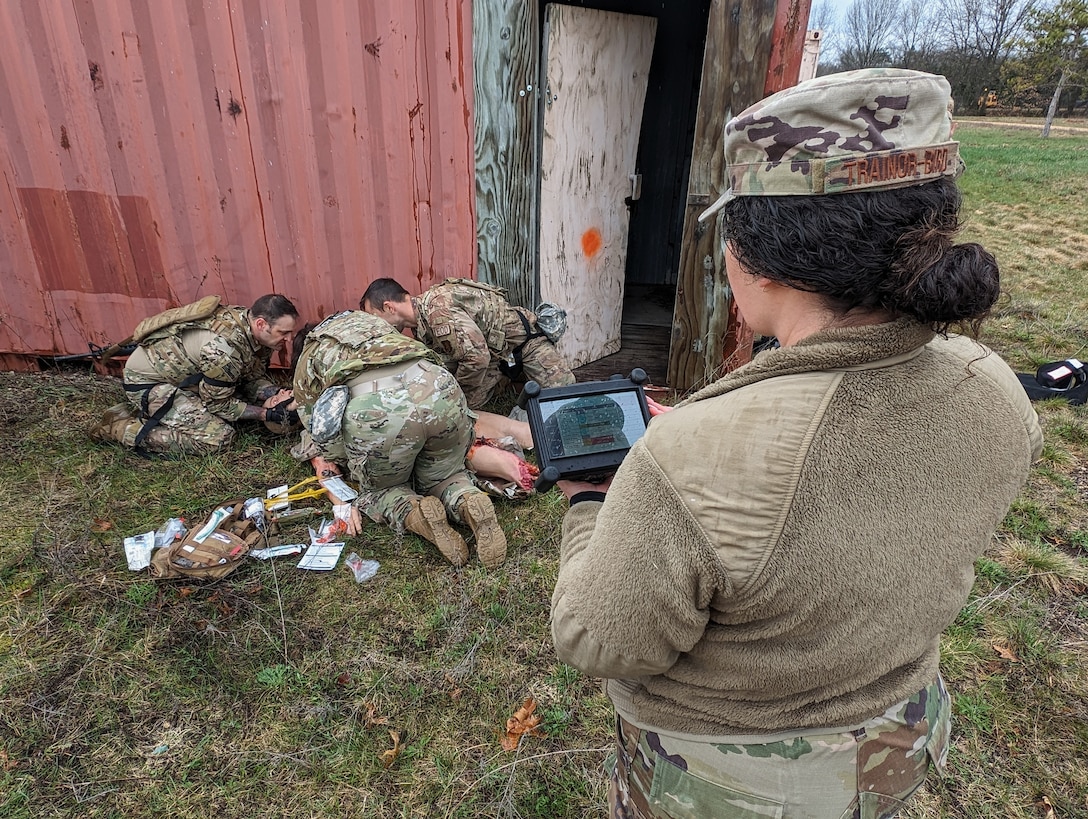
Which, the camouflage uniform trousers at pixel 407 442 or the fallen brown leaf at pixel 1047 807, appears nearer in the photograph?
the fallen brown leaf at pixel 1047 807

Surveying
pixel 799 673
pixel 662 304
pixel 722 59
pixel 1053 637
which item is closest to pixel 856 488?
pixel 799 673

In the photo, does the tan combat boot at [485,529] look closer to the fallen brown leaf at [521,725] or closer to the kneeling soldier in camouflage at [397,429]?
the kneeling soldier in camouflage at [397,429]

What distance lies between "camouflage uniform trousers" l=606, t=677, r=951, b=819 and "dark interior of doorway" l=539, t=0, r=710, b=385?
4.25m

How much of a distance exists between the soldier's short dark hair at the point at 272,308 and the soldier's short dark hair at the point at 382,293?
1.74 feet

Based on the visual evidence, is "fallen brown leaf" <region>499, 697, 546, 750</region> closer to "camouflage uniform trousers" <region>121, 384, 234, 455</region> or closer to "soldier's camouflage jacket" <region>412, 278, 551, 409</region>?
"soldier's camouflage jacket" <region>412, 278, 551, 409</region>

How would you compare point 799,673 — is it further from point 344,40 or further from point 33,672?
point 344,40

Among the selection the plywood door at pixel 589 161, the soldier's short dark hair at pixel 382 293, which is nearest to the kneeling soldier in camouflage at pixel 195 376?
the soldier's short dark hair at pixel 382 293

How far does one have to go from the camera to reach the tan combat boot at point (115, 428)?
13.3 feet

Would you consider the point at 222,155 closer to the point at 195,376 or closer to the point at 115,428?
the point at 195,376

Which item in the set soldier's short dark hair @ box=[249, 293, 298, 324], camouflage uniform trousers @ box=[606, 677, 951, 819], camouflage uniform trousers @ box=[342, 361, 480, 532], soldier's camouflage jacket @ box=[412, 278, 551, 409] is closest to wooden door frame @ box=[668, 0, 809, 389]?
soldier's camouflage jacket @ box=[412, 278, 551, 409]

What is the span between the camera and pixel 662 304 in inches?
274

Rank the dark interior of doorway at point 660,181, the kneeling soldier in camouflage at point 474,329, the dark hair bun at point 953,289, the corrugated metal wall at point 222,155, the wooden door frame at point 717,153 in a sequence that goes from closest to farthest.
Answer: the dark hair bun at point 953,289 < the wooden door frame at point 717,153 < the corrugated metal wall at point 222,155 < the kneeling soldier in camouflage at point 474,329 < the dark interior of doorway at point 660,181

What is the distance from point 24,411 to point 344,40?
3.22 meters

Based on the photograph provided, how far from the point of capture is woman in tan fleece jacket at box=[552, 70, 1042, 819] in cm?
82
